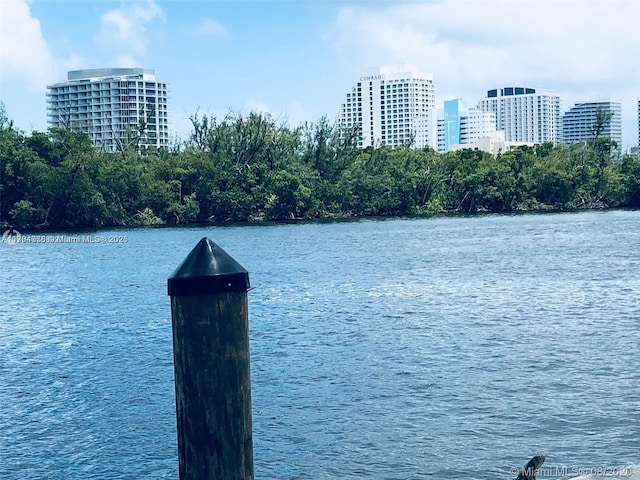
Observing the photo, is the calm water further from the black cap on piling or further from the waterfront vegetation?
the waterfront vegetation

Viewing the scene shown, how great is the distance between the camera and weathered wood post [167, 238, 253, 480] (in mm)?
5297

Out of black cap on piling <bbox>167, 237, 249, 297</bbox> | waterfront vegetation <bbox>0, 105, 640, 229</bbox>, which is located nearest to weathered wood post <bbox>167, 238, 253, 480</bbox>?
black cap on piling <bbox>167, 237, 249, 297</bbox>

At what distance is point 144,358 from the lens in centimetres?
2494

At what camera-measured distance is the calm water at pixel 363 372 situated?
15.7 meters

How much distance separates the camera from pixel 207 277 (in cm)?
529

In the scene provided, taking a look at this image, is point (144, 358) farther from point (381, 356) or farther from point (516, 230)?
point (516, 230)

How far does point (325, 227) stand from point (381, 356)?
78.7 metres

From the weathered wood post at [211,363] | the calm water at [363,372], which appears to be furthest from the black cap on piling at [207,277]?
the calm water at [363,372]

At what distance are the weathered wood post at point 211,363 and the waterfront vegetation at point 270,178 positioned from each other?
323ft

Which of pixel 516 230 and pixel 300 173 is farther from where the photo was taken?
pixel 300 173

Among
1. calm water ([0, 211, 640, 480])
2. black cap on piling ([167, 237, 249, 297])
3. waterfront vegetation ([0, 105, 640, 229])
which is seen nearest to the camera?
black cap on piling ([167, 237, 249, 297])

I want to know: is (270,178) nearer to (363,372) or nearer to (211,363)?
(363,372)

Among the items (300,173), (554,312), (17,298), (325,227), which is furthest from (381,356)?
(300,173)

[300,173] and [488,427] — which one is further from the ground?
[300,173]
